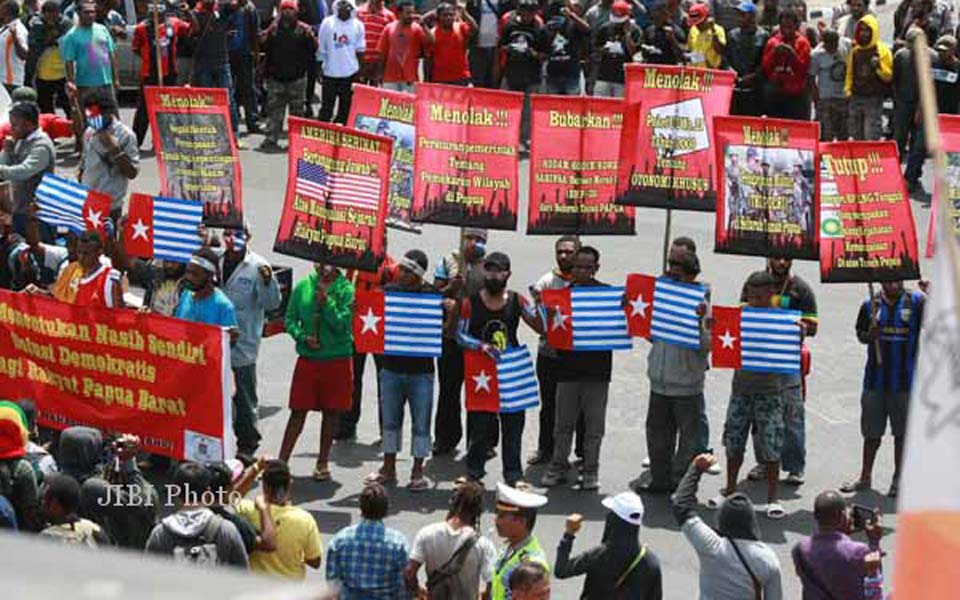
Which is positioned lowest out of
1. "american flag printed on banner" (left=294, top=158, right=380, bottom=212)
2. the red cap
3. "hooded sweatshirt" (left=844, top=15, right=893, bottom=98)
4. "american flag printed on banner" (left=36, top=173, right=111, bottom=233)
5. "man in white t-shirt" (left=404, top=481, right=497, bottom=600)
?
"man in white t-shirt" (left=404, top=481, right=497, bottom=600)

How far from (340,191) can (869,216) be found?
10.3 ft

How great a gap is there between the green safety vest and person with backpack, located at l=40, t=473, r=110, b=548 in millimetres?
1755

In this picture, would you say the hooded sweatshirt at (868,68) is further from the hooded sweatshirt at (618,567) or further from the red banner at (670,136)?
the hooded sweatshirt at (618,567)

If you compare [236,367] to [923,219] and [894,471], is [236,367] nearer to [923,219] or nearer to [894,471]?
[894,471]

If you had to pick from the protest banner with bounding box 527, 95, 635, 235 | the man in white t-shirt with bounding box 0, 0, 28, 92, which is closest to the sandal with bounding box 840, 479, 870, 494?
the protest banner with bounding box 527, 95, 635, 235

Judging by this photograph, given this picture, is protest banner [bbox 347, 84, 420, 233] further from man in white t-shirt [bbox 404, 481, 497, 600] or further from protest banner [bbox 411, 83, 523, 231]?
Answer: man in white t-shirt [bbox 404, 481, 497, 600]

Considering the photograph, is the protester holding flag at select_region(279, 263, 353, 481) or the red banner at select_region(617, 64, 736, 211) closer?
the protester holding flag at select_region(279, 263, 353, 481)

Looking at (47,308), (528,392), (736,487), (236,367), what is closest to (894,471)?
(736,487)

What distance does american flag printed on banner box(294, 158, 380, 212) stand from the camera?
1348 centimetres

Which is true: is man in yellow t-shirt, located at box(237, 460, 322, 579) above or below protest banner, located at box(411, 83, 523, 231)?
below

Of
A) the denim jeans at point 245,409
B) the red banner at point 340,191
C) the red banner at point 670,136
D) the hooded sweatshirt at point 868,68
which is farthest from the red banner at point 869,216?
the hooded sweatshirt at point 868,68

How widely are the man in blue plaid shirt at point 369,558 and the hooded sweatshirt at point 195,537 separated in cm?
51

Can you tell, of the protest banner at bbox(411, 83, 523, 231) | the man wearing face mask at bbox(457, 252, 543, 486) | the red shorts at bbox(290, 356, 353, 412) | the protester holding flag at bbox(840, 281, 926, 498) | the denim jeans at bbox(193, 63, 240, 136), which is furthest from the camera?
the denim jeans at bbox(193, 63, 240, 136)

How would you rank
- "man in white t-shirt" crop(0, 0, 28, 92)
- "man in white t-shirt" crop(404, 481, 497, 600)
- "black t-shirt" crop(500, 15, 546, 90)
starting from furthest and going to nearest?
"black t-shirt" crop(500, 15, 546, 90), "man in white t-shirt" crop(0, 0, 28, 92), "man in white t-shirt" crop(404, 481, 497, 600)
